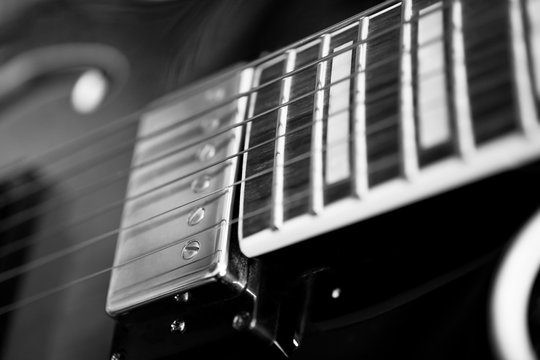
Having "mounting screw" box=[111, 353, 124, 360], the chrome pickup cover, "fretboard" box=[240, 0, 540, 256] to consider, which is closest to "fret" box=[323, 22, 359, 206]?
"fretboard" box=[240, 0, 540, 256]

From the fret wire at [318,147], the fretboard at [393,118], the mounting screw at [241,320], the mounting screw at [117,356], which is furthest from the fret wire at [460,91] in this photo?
the mounting screw at [117,356]

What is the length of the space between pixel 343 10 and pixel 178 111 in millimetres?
202

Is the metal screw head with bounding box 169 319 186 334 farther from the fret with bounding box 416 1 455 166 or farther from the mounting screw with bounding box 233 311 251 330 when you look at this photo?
the fret with bounding box 416 1 455 166

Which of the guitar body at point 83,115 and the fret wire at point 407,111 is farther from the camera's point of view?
the guitar body at point 83,115

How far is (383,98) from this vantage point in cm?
47

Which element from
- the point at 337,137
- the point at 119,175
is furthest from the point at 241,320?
the point at 119,175

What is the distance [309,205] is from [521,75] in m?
0.16

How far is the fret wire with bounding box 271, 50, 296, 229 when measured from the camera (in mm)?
482

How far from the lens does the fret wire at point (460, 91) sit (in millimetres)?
404

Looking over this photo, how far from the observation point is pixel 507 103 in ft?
1.32

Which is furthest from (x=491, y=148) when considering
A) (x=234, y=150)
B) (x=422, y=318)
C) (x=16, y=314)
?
(x=16, y=314)

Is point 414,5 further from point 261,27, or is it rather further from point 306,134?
point 261,27

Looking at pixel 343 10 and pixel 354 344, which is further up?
pixel 343 10

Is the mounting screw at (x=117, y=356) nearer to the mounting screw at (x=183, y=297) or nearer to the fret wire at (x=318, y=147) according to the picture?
the mounting screw at (x=183, y=297)
